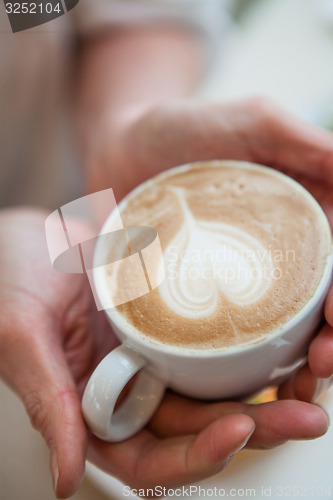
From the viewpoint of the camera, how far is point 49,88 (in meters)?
0.80

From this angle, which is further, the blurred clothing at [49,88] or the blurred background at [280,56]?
the blurred background at [280,56]

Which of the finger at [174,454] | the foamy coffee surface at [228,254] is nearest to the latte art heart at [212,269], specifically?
the foamy coffee surface at [228,254]

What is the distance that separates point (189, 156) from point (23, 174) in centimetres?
25

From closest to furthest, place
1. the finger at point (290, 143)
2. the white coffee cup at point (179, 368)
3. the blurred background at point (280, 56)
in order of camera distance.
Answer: the white coffee cup at point (179, 368)
the finger at point (290, 143)
the blurred background at point (280, 56)

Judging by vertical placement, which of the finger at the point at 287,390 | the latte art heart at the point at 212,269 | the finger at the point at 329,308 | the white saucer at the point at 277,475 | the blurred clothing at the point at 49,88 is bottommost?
the white saucer at the point at 277,475

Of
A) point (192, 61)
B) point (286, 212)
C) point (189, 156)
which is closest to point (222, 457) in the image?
point (286, 212)

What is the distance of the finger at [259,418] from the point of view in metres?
0.44

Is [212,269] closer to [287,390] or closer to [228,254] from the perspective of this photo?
[228,254]

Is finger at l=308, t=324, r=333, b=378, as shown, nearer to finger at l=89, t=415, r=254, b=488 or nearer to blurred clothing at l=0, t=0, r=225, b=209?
finger at l=89, t=415, r=254, b=488

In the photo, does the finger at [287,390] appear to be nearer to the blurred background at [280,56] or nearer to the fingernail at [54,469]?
the fingernail at [54,469]

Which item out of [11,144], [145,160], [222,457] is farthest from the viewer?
[145,160]

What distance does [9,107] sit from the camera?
660 millimetres

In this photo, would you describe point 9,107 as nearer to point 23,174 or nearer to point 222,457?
point 23,174

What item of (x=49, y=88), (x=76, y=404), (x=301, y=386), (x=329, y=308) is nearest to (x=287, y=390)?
(x=301, y=386)
